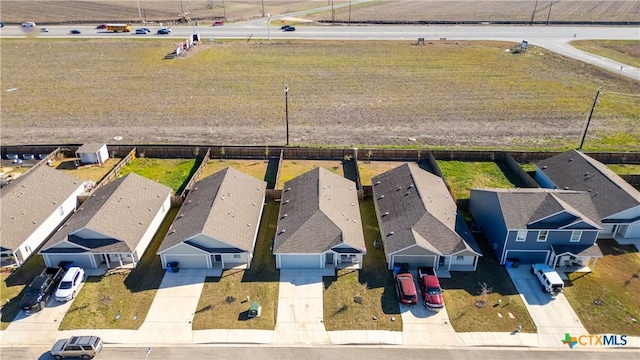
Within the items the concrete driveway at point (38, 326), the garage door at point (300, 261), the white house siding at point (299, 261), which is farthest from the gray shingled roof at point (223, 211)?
the concrete driveway at point (38, 326)

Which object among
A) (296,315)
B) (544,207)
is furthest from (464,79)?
(296,315)

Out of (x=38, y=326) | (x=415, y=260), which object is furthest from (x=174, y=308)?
(x=415, y=260)

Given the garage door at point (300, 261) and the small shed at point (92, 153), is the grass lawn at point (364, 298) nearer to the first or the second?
the garage door at point (300, 261)

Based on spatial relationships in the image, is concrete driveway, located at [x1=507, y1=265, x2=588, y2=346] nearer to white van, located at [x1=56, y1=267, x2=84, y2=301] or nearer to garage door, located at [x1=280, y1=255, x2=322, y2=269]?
garage door, located at [x1=280, y1=255, x2=322, y2=269]

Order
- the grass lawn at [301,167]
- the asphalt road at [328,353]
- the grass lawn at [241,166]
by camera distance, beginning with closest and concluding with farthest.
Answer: the asphalt road at [328,353] → the grass lawn at [301,167] → the grass lawn at [241,166]

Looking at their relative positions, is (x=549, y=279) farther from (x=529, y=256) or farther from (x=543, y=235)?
(x=543, y=235)

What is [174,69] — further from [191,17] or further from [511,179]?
[511,179]

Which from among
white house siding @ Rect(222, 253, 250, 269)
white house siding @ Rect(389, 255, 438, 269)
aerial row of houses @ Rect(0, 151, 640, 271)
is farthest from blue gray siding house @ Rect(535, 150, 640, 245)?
white house siding @ Rect(222, 253, 250, 269)
